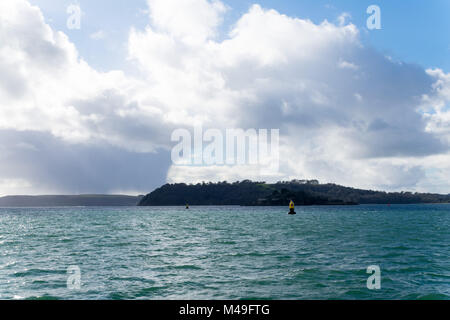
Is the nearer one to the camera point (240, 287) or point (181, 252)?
point (240, 287)

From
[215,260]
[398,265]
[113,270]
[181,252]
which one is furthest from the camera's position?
[181,252]

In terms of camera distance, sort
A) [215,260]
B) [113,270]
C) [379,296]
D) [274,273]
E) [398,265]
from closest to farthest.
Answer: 1. [379,296]
2. [274,273]
3. [113,270]
4. [398,265]
5. [215,260]

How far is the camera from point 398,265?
28.6 meters

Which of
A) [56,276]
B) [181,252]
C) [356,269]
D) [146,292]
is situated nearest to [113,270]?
[56,276]

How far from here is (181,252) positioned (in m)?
36.5
